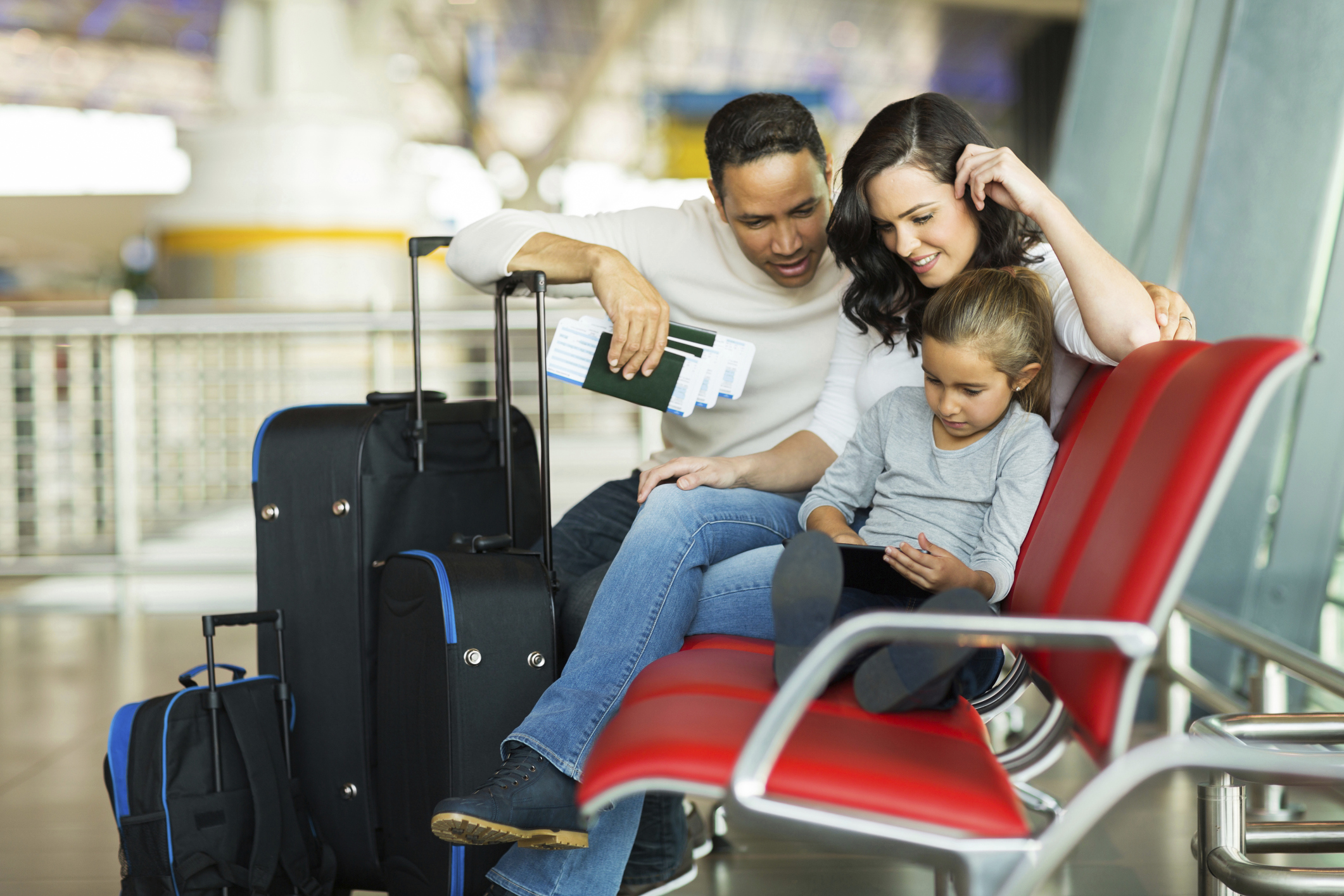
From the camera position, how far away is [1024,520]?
1523 millimetres

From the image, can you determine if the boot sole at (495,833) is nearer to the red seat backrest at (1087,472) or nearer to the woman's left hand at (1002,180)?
the red seat backrest at (1087,472)

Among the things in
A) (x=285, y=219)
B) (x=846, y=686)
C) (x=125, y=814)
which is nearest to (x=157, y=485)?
(x=285, y=219)

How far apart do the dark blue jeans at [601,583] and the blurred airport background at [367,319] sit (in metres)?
0.16

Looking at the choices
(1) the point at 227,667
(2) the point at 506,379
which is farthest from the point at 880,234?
(1) the point at 227,667

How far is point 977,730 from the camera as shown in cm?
127

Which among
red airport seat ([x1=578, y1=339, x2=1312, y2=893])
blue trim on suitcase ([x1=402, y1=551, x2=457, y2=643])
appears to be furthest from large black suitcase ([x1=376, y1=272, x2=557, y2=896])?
red airport seat ([x1=578, y1=339, x2=1312, y2=893])

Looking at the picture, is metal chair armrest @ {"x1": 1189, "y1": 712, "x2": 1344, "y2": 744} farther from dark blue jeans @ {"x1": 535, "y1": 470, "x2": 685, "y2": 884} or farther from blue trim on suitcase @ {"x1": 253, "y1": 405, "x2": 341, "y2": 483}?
blue trim on suitcase @ {"x1": 253, "y1": 405, "x2": 341, "y2": 483}

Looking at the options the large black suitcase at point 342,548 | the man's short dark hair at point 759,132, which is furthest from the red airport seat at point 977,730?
the man's short dark hair at point 759,132

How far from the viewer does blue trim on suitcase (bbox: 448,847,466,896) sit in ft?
5.45

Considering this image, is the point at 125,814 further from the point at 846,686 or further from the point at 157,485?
the point at 157,485

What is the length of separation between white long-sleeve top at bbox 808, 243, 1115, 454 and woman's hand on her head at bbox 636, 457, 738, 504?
0.22 metres

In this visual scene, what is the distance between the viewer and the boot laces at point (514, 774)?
139 cm

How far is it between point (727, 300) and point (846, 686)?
39.2 inches

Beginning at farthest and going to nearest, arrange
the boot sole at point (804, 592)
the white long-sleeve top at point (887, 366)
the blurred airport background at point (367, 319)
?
the blurred airport background at point (367, 319), the white long-sleeve top at point (887, 366), the boot sole at point (804, 592)
